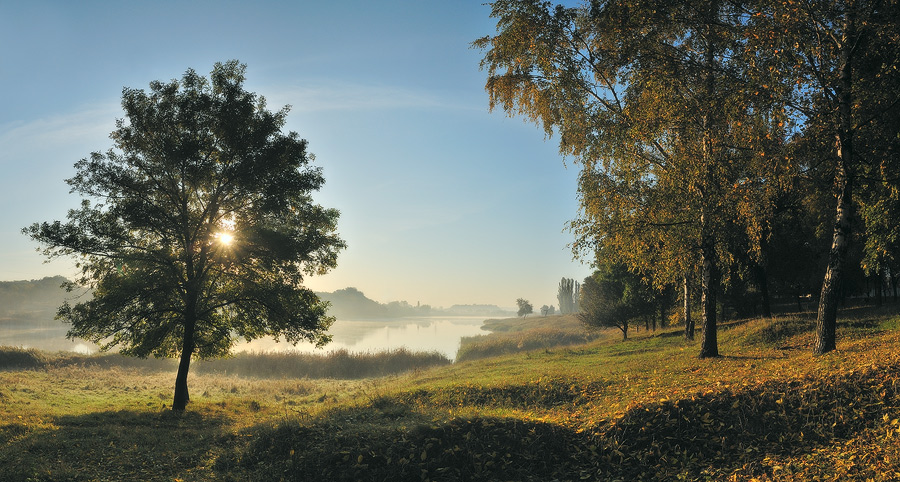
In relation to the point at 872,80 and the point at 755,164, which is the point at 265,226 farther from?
the point at 872,80

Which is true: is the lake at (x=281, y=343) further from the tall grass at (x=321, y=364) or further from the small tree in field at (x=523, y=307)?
the small tree in field at (x=523, y=307)

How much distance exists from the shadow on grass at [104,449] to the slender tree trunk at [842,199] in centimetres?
1705

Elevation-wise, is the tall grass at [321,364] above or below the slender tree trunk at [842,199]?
below

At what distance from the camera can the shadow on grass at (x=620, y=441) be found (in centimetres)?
859

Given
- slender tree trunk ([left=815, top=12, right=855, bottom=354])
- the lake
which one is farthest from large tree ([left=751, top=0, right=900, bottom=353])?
the lake

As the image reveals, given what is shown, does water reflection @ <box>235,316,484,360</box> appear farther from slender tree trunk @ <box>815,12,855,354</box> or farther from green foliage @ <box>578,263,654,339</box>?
slender tree trunk @ <box>815,12,855,354</box>

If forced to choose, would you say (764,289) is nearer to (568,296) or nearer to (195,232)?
(195,232)

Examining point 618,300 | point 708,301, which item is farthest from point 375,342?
point 708,301

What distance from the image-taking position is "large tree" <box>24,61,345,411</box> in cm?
1789

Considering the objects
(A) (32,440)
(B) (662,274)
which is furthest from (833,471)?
(A) (32,440)

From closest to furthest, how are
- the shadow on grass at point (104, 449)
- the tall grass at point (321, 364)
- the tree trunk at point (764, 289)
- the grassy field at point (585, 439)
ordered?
the grassy field at point (585, 439) → the shadow on grass at point (104, 449) → the tree trunk at point (764, 289) → the tall grass at point (321, 364)

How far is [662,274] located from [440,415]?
11.2m

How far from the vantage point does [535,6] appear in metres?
18.2

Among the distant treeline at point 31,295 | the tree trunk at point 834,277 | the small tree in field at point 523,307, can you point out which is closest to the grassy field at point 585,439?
the tree trunk at point 834,277
